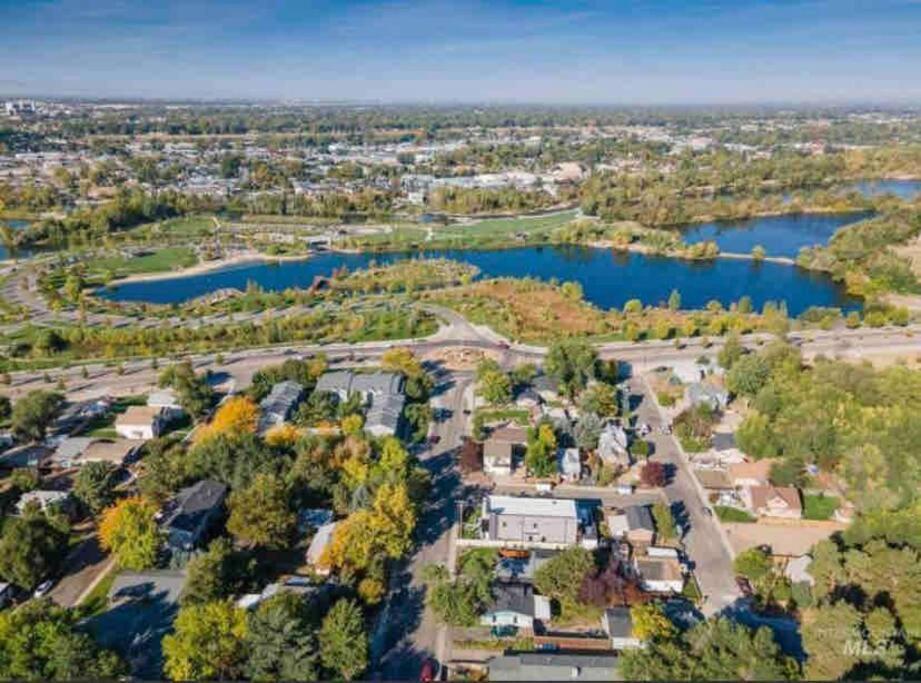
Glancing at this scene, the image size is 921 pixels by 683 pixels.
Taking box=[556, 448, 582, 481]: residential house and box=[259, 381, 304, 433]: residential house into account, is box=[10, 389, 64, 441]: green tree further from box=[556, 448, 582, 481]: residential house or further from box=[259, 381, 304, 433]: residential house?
box=[556, 448, 582, 481]: residential house

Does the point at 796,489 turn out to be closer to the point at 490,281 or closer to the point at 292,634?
the point at 292,634

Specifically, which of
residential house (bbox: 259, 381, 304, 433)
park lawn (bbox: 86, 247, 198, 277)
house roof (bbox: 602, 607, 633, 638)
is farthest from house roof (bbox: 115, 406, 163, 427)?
park lawn (bbox: 86, 247, 198, 277)

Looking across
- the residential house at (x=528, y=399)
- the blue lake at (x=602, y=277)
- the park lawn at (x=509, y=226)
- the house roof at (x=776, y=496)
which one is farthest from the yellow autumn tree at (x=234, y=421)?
the park lawn at (x=509, y=226)

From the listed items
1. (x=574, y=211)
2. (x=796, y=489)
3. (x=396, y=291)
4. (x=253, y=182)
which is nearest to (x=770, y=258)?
(x=574, y=211)

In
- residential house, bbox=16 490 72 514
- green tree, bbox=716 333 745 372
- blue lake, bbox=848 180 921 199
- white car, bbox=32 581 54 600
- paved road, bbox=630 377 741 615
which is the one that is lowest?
white car, bbox=32 581 54 600

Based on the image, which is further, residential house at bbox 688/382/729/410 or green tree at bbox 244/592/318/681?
residential house at bbox 688/382/729/410

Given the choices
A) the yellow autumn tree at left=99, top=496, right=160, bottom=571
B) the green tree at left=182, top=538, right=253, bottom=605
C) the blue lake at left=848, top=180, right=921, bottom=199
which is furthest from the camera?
the blue lake at left=848, top=180, right=921, bottom=199

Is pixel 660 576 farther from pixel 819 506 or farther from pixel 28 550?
pixel 28 550

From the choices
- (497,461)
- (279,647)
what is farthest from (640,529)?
(279,647)
